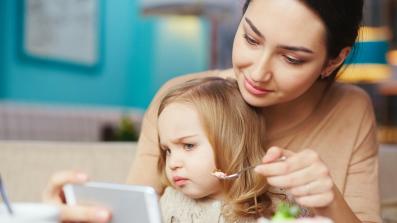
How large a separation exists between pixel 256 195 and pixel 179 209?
149 millimetres

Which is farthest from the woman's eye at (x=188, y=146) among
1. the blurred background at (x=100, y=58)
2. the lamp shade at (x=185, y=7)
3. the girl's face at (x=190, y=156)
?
the lamp shade at (x=185, y=7)

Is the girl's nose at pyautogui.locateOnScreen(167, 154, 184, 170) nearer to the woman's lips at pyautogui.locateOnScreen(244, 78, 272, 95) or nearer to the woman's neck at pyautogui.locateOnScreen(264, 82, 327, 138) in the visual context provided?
the woman's lips at pyautogui.locateOnScreen(244, 78, 272, 95)

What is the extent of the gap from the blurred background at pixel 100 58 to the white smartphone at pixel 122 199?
8.87 feet

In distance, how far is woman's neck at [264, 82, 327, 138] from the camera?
4.65 feet

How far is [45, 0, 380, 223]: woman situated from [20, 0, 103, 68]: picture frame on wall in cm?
359

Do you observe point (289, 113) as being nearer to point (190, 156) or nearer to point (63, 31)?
point (190, 156)

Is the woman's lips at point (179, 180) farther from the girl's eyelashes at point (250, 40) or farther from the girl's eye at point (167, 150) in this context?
the girl's eyelashes at point (250, 40)

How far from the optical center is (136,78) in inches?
248

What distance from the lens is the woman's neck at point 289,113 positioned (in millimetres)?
1417

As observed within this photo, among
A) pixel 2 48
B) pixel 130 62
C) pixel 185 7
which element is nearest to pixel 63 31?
pixel 2 48

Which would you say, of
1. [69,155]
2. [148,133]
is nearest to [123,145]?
[69,155]

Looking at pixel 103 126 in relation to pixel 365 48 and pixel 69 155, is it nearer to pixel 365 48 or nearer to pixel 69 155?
pixel 365 48

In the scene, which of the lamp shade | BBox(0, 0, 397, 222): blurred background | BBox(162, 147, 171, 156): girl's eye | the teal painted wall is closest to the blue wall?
BBox(0, 0, 397, 222): blurred background

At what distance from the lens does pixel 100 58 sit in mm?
5793
